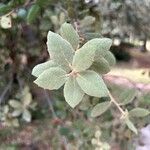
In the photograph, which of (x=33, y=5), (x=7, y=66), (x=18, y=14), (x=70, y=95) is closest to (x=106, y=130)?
(x=7, y=66)

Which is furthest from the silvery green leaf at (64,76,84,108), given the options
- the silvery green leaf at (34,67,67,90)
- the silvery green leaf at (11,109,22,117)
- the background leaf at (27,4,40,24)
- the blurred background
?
the silvery green leaf at (11,109,22,117)

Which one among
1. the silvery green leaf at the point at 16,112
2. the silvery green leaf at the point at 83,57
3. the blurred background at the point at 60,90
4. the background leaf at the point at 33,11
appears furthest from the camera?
the silvery green leaf at the point at 16,112

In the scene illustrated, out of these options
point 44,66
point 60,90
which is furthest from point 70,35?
point 60,90

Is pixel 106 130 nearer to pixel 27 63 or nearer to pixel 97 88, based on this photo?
pixel 27 63

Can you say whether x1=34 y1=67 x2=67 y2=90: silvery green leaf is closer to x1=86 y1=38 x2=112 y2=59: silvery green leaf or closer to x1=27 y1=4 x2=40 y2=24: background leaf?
x1=86 y1=38 x2=112 y2=59: silvery green leaf

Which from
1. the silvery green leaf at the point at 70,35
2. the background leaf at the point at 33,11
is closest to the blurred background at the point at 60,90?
the background leaf at the point at 33,11

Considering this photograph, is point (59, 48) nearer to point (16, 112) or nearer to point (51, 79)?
point (51, 79)

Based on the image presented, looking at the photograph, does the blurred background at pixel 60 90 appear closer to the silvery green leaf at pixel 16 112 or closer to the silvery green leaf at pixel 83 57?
the silvery green leaf at pixel 16 112
